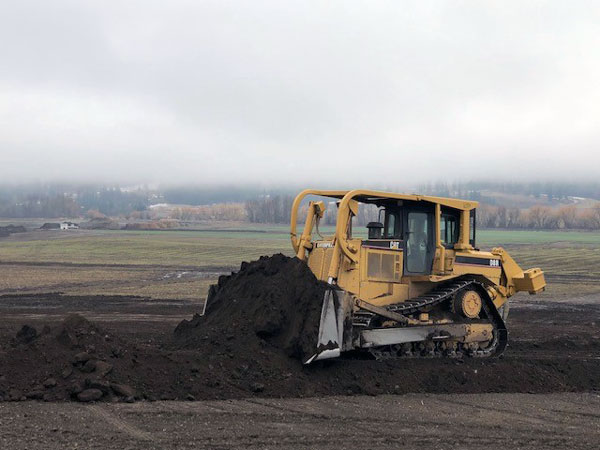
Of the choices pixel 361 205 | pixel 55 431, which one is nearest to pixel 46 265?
pixel 361 205

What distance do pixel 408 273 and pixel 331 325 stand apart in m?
2.93

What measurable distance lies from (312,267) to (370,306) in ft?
5.30

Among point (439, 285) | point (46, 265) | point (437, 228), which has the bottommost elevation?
point (46, 265)

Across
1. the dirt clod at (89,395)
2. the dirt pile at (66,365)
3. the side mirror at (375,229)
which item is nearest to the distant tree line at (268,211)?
the side mirror at (375,229)

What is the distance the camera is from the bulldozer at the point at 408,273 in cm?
1541

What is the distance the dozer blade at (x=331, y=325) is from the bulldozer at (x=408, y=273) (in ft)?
0.48

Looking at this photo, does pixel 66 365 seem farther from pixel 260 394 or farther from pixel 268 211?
pixel 268 211

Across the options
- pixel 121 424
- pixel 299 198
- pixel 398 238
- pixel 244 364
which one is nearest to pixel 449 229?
pixel 398 238

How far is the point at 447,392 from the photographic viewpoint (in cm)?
1465

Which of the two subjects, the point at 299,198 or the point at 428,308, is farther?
the point at 428,308

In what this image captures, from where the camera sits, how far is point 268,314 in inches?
591

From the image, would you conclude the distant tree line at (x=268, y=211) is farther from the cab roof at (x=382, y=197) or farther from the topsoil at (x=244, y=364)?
the topsoil at (x=244, y=364)

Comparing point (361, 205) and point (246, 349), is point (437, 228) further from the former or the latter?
point (246, 349)

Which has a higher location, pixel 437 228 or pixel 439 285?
pixel 437 228
